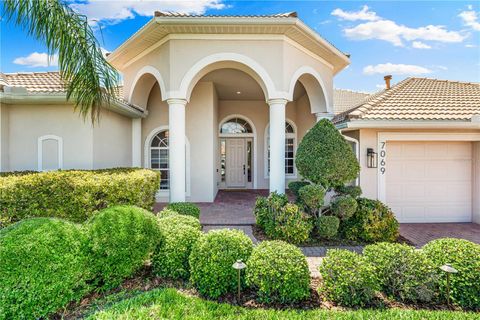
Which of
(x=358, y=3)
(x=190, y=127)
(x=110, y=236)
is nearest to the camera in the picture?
(x=110, y=236)

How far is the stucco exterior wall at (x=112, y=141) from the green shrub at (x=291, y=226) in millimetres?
5971

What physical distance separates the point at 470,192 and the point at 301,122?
24.6 feet

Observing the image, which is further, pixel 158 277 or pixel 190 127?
pixel 190 127

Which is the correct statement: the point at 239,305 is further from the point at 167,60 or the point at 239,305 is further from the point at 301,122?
the point at 301,122

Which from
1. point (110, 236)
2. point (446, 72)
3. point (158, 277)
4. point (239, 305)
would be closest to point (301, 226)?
point (239, 305)

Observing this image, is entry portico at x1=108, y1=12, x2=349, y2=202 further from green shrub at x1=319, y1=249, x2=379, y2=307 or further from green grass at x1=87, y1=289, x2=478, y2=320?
green grass at x1=87, y1=289, x2=478, y2=320

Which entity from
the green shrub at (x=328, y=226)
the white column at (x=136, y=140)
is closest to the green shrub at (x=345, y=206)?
the green shrub at (x=328, y=226)

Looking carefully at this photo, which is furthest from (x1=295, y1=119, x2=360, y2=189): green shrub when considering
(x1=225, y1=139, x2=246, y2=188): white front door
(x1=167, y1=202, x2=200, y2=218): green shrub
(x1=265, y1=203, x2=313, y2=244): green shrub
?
(x1=225, y1=139, x2=246, y2=188): white front door

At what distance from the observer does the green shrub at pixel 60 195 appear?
568 centimetres

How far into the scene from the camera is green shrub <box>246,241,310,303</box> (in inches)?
141

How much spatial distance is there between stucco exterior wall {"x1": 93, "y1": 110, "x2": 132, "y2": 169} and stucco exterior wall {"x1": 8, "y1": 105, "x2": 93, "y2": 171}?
311 mm

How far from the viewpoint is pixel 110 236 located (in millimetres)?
3850

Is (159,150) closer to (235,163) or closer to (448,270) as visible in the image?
(235,163)

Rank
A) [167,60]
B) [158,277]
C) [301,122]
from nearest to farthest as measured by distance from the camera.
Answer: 1. [158,277]
2. [167,60]
3. [301,122]
